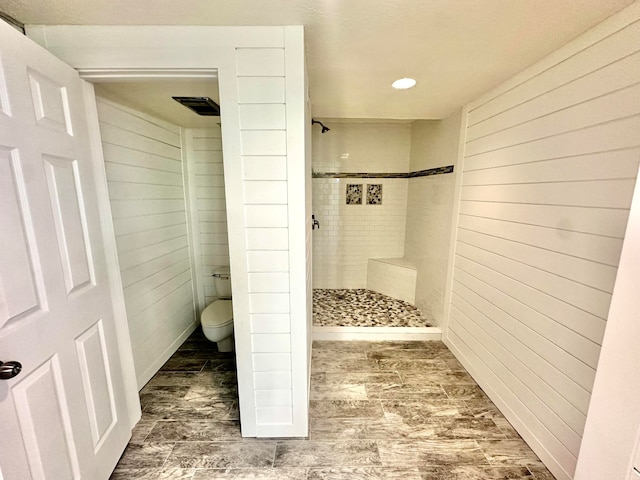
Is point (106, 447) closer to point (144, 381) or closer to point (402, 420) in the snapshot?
point (144, 381)

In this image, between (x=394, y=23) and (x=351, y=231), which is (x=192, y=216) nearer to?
(x=351, y=231)

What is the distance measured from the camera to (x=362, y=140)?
3.62 metres

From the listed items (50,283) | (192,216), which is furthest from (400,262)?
(50,283)

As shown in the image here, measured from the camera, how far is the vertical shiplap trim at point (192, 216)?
2576 millimetres

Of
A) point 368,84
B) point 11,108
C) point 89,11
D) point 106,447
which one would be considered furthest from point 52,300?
point 368,84

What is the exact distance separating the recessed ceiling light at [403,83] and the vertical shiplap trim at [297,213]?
844 mm

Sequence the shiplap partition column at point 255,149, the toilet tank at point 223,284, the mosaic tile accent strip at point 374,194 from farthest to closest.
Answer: the mosaic tile accent strip at point 374,194
the toilet tank at point 223,284
the shiplap partition column at point 255,149

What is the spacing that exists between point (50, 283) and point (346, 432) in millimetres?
1688

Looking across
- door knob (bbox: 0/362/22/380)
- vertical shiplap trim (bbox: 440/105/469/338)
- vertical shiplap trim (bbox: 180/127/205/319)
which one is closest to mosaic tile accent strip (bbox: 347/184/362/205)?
vertical shiplap trim (bbox: 440/105/469/338)

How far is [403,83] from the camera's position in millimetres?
1764

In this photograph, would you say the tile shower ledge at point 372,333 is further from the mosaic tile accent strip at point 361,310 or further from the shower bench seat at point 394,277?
the shower bench seat at point 394,277

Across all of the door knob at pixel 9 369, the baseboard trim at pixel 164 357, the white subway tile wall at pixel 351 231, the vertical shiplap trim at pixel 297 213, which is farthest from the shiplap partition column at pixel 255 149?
the white subway tile wall at pixel 351 231

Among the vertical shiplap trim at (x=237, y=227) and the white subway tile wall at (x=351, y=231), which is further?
the white subway tile wall at (x=351, y=231)

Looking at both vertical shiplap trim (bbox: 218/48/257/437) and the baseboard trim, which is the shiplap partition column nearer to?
vertical shiplap trim (bbox: 218/48/257/437)
